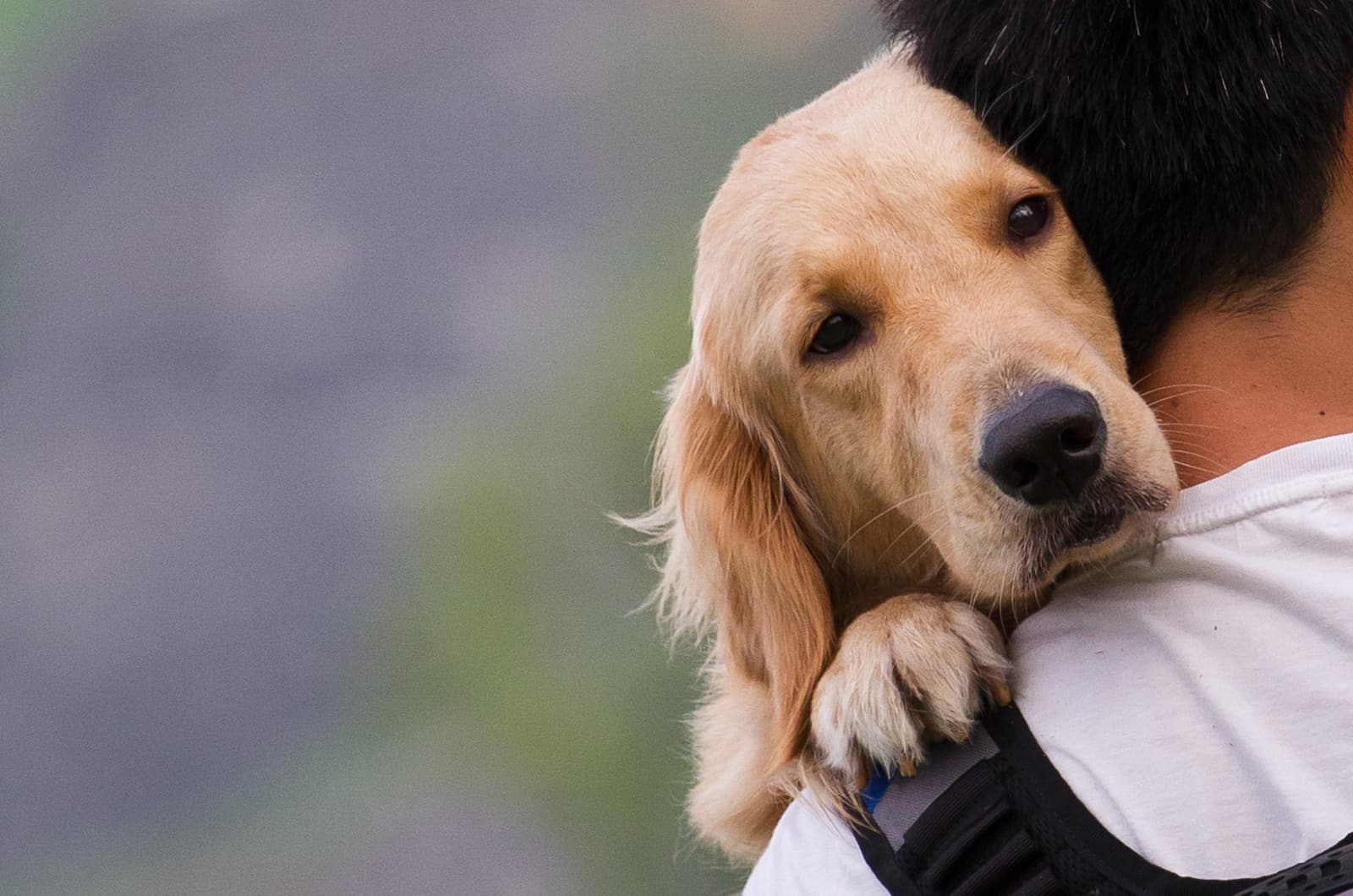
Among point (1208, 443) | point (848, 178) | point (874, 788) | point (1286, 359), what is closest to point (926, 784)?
point (874, 788)

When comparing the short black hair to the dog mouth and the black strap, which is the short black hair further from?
the black strap

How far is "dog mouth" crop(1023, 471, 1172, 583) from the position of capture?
1.75 metres

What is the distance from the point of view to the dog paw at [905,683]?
181 centimetres

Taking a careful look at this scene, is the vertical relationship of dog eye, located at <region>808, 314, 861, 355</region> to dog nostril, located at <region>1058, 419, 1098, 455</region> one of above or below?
above

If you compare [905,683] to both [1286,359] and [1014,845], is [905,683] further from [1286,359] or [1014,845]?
[1286,359]

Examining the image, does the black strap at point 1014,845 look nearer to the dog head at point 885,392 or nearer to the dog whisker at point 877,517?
the dog head at point 885,392

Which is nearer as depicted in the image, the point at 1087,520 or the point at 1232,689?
the point at 1232,689

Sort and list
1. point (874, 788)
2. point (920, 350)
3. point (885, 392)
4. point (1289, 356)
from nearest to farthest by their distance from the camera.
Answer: point (1289, 356)
point (874, 788)
point (920, 350)
point (885, 392)

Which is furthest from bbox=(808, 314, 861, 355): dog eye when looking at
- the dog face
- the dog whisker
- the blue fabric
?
the blue fabric

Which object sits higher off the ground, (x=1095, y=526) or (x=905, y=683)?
(x=1095, y=526)

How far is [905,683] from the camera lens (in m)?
1.91

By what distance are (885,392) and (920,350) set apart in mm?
131

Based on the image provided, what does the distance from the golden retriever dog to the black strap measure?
0.46 ft

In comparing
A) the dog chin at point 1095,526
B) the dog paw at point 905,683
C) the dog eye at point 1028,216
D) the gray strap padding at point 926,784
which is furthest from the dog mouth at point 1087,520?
the dog eye at point 1028,216
